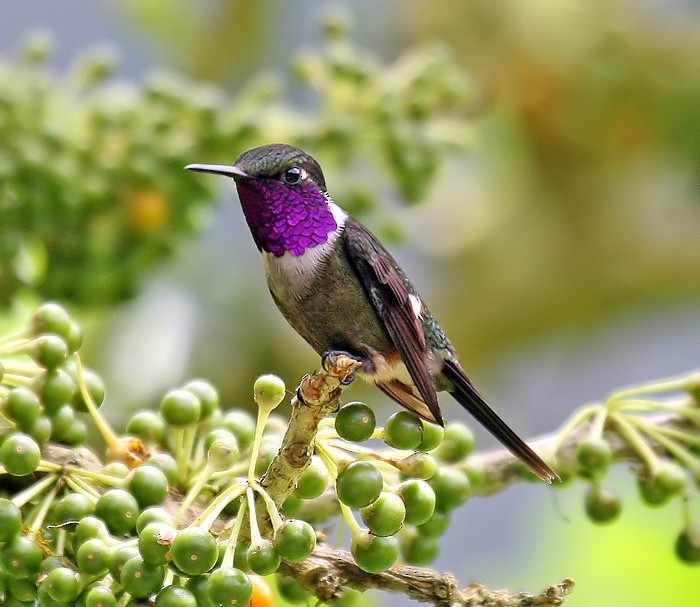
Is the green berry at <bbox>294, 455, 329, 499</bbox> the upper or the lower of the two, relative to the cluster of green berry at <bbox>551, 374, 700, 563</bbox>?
lower

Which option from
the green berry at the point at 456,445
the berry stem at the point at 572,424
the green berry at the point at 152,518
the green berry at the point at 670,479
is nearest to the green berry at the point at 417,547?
the green berry at the point at 456,445

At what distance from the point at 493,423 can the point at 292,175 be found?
1.48ft

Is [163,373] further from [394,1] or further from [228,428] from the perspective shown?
[394,1]

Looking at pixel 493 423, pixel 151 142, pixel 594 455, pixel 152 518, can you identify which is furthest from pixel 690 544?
pixel 151 142

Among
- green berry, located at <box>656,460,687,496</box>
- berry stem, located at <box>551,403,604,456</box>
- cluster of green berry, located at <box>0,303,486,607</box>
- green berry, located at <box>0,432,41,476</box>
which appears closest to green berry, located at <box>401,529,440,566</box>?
cluster of green berry, located at <box>0,303,486,607</box>

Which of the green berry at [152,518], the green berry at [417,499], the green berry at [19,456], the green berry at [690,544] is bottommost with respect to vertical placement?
the green berry at [152,518]

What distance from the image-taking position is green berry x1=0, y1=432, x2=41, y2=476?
1.22m

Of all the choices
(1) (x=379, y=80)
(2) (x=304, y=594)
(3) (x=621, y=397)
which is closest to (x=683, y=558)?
(3) (x=621, y=397)

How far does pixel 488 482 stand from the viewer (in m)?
1.63

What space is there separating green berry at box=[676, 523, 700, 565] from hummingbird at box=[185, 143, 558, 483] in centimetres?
30

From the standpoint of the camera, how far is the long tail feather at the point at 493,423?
152cm

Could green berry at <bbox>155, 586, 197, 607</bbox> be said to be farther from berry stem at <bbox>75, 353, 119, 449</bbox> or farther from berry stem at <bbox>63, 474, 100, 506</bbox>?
berry stem at <bbox>75, 353, 119, 449</bbox>

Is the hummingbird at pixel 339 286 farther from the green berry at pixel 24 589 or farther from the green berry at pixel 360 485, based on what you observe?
the green berry at pixel 24 589

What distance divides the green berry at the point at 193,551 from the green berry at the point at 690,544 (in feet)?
2.80
